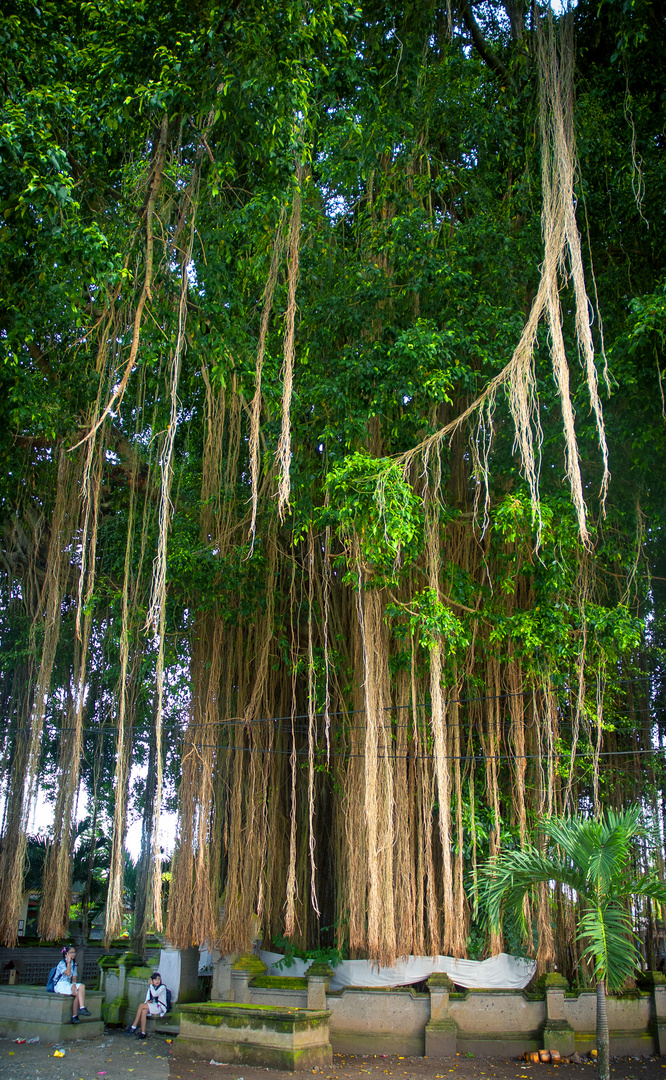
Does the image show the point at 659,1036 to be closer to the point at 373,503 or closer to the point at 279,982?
the point at 279,982

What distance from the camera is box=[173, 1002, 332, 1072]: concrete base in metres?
5.36

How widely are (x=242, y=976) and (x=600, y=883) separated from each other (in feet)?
12.2

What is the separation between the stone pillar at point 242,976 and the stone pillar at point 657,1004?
3421 millimetres

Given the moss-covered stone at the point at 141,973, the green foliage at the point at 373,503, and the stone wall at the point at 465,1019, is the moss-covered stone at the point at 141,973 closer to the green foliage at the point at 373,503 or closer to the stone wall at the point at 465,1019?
the stone wall at the point at 465,1019

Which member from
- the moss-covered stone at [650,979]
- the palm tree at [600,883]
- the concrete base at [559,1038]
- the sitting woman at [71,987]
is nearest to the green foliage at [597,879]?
the palm tree at [600,883]

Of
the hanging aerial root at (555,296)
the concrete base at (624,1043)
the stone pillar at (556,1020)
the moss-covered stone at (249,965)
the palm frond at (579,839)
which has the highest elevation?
the hanging aerial root at (555,296)

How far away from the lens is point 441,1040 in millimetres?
6125

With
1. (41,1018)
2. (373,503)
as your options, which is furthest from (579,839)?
(41,1018)

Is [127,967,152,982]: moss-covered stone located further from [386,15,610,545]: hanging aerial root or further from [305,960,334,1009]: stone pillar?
[386,15,610,545]: hanging aerial root

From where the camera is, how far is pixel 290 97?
3990 millimetres

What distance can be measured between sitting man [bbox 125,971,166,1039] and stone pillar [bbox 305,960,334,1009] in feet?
5.46

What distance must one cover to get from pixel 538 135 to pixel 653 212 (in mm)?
1049

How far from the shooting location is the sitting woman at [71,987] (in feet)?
21.6

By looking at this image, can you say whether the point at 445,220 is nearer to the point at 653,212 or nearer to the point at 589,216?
the point at 589,216
